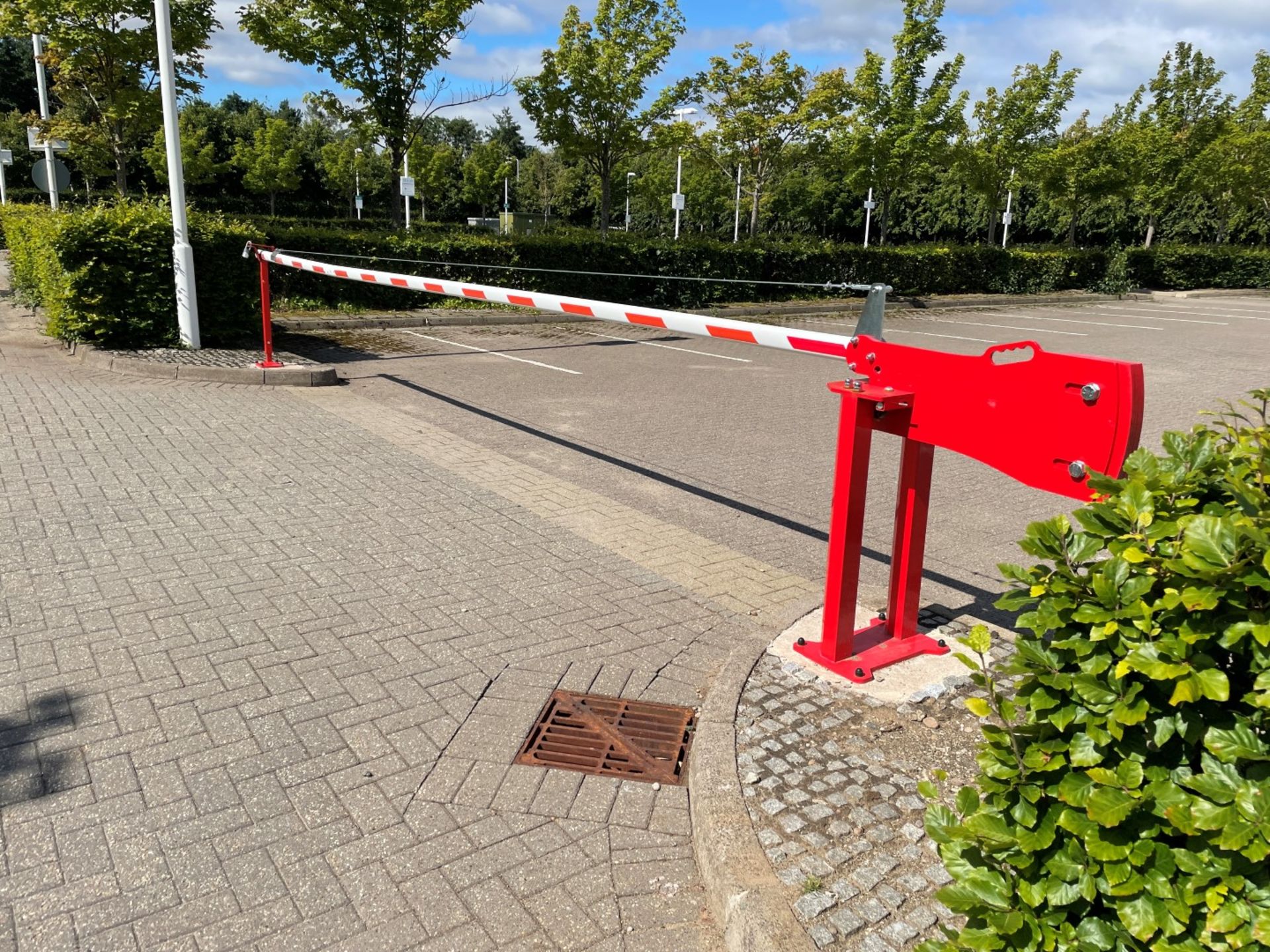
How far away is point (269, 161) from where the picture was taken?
52.0 metres

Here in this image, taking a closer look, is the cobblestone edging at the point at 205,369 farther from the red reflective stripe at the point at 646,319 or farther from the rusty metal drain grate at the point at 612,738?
the rusty metal drain grate at the point at 612,738

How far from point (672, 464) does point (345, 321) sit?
31.1ft

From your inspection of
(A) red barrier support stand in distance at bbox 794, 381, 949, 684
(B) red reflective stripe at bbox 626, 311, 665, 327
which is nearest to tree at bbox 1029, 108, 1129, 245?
(B) red reflective stripe at bbox 626, 311, 665, 327

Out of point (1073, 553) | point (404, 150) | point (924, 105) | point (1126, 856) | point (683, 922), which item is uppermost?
point (924, 105)

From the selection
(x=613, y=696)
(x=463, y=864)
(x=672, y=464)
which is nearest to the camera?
(x=463, y=864)

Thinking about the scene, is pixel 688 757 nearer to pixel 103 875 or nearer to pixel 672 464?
pixel 103 875

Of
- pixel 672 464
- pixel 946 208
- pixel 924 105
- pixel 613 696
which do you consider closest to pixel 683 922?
pixel 613 696

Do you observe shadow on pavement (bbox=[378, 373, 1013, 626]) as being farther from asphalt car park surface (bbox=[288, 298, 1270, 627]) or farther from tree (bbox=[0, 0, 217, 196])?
tree (bbox=[0, 0, 217, 196])

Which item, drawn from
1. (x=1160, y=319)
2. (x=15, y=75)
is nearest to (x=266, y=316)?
(x=1160, y=319)

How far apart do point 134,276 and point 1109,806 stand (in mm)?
12444

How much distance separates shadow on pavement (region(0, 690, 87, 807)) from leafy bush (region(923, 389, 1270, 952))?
120 inches

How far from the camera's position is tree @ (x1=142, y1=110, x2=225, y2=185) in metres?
43.2

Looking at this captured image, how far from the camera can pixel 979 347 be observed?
18.5m

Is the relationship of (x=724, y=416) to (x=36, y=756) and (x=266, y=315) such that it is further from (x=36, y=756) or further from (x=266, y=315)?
(x=36, y=756)
